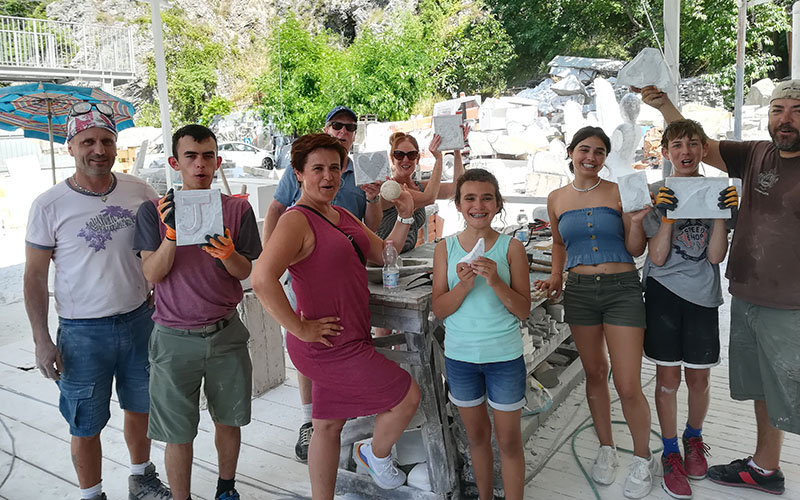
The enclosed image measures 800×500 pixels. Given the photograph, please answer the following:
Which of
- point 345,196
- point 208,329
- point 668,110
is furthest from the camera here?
point 345,196

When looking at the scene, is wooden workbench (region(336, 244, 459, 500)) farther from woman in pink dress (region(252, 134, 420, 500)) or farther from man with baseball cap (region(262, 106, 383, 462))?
man with baseball cap (region(262, 106, 383, 462))

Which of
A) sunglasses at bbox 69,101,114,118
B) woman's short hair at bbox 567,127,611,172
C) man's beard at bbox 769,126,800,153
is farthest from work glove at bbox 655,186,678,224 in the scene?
sunglasses at bbox 69,101,114,118

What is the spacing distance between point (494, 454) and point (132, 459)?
66.7 inches

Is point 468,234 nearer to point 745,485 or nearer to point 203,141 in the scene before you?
point 203,141

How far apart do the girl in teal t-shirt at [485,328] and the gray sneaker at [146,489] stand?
4.77 feet

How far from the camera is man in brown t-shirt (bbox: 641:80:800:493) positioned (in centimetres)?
237

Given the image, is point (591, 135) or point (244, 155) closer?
point (591, 135)

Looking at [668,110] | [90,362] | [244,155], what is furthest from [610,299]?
[244,155]

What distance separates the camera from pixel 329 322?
2102mm

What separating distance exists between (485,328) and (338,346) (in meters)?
→ 0.59

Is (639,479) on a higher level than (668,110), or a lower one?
lower

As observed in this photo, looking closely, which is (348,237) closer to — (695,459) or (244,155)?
(695,459)

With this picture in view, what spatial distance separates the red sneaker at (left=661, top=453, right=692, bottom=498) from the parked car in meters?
18.0

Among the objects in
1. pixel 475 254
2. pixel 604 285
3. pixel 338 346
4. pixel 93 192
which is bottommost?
pixel 338 346
